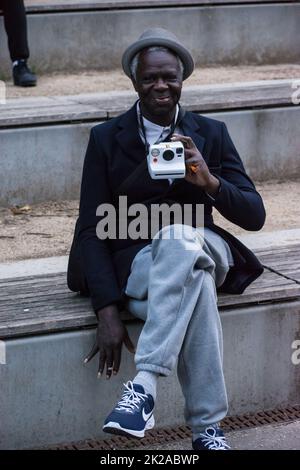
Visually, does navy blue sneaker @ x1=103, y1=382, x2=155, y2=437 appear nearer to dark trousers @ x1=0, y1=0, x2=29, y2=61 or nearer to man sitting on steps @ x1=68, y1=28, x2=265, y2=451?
man sitting on steps @ x1=68, y1=28, x2=265, y2=451

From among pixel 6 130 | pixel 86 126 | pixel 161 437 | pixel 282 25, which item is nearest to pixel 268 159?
pixel 86 126

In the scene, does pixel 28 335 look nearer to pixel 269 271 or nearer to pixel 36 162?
pixel 269 271

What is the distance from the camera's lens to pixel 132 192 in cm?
349

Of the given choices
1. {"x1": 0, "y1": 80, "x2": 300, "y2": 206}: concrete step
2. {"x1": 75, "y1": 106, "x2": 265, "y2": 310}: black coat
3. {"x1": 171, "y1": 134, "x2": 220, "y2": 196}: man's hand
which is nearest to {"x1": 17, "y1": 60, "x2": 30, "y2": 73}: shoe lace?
{"x1": 0, "y1": 80, "x2": 300, "y2": 206}: concrete step

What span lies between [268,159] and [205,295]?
92.5 inches

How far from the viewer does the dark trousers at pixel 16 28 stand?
597 cm

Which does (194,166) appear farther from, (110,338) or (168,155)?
(110,338)

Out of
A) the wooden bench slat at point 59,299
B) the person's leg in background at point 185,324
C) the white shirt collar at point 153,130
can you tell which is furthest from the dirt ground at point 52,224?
the person's leg in background at point 185,324

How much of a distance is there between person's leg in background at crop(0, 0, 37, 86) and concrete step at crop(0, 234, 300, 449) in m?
2.41

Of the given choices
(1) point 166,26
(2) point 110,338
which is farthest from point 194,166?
(1) point 166,26

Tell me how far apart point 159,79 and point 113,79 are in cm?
296

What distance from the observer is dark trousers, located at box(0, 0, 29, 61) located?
597 cm

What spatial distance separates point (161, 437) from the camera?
3.58 m

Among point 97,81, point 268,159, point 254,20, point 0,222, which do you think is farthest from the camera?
point 254,20
